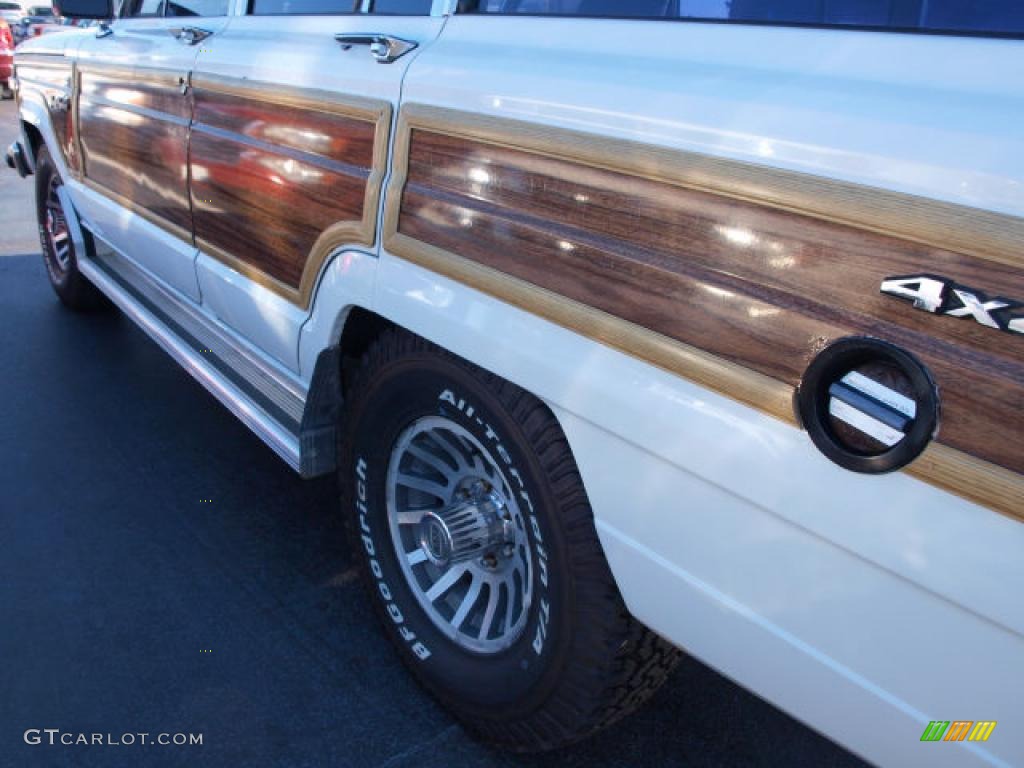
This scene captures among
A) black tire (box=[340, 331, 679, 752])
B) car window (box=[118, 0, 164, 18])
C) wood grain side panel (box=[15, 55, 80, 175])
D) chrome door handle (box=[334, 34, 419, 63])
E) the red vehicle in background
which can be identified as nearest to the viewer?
black tire (box=[340, 331, 679, 752])

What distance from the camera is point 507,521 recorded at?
2082 millimetres

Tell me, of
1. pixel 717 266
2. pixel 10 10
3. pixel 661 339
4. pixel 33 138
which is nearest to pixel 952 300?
pixel 717 266

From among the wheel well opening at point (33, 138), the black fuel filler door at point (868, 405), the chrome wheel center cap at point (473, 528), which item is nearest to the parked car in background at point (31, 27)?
the wheel well opening at point (33, 138)

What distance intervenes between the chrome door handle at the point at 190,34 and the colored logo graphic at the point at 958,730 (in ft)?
9.59

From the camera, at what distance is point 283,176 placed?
96.1 inches

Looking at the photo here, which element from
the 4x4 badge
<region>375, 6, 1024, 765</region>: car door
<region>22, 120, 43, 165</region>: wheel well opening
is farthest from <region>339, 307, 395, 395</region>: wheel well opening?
<region>22, 120, 43, 165</region>: wheel well opening

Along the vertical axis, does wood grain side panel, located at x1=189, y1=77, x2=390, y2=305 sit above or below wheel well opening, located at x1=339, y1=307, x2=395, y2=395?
above

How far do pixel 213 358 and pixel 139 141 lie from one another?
963mm

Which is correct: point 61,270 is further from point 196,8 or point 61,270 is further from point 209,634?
point 209,634

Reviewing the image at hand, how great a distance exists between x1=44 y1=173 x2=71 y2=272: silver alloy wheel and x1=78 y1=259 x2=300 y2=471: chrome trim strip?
2.68 feet

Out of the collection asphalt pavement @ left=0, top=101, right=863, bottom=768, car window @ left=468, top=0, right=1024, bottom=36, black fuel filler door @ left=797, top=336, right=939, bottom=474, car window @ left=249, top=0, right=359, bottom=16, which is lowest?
asphalt pavement @ left=0, top=101, right=863, bottom=768

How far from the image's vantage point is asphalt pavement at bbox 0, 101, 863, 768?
2.27 metres

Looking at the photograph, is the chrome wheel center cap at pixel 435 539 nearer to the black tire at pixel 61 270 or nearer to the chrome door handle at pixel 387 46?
the chrome door handle at pixel 387 46

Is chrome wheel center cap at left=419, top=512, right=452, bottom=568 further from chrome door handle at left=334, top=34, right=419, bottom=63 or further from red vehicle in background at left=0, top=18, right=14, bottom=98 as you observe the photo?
red vehicle in background at left=0, top=18, right=14, bottom=98
